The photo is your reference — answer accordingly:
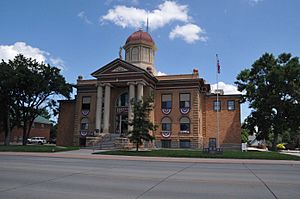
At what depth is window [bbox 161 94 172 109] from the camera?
1666 inches

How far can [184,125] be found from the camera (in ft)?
134

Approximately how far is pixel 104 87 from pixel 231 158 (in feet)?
77.1

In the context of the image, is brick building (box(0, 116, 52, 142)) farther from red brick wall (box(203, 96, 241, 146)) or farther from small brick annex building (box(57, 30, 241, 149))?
red brick wall (box(203, 96, 241, 146))

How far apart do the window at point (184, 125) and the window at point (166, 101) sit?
2.88 m

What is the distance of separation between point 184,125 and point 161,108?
4296 millimetres

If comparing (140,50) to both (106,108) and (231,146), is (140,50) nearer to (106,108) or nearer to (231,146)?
(106,108)

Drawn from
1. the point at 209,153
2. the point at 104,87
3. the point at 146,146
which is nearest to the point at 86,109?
the point at 104,87

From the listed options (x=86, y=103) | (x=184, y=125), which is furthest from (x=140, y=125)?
(x=86, y=103)

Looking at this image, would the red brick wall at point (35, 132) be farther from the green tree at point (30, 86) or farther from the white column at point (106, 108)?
the white column at point (106, 108)

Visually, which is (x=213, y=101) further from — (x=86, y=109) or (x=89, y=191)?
(x=89, y=191)

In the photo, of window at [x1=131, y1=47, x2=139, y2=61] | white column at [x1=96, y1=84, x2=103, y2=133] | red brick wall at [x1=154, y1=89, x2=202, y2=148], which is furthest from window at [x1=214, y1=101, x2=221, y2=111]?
white column at [x1=96, y1=84, x2=103, y2=133]

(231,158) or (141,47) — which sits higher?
(141,47)

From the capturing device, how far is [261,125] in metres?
38.5

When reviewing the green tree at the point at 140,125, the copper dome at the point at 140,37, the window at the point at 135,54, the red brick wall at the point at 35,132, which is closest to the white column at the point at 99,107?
the window at the point at 135,54
